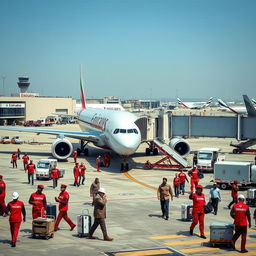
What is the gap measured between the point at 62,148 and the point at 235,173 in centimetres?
2020

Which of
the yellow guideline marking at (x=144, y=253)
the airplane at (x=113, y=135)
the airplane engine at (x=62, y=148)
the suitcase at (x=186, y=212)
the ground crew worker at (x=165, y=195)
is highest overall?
the airplane at (x=113, y=135)

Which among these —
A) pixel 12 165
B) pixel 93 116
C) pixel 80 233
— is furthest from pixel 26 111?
pixel 80 233

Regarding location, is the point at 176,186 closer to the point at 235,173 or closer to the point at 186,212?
the point at 235,173

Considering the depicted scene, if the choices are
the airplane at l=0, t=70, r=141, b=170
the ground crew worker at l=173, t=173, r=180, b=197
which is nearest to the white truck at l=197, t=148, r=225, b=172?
the airplane at l=0, t=70, r=141, b=170

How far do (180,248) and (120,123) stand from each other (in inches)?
956

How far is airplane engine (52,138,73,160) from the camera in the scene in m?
46.9

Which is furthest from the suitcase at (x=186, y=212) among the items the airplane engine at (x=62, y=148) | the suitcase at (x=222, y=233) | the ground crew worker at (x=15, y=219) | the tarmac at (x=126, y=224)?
the airplane engine at (x=62, y=148)

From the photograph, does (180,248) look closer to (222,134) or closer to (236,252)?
(236,252)

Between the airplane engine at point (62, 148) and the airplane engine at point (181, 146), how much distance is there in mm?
9619

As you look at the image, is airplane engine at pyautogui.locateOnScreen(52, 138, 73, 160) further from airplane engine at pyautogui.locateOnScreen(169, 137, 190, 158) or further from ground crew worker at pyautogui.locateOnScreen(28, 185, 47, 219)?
ground crew worker at pyautogui.locateOnScreen(28, 185, 47, 219)

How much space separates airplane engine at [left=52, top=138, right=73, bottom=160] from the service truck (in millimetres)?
18435

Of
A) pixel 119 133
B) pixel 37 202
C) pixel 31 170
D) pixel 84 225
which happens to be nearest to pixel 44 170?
pixel 31 170

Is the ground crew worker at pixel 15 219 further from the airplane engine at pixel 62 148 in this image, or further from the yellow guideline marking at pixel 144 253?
the airplane engine at pixel 62 148

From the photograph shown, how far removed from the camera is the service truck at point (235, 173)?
31.8 meters
